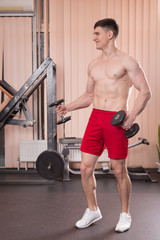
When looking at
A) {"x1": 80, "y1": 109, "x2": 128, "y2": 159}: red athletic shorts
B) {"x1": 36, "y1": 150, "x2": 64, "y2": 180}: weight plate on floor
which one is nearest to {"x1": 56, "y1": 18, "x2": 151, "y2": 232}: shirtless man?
{"x1": 80, "y1": 109, "x2": 128, "y2": 159}: red athletic shorts

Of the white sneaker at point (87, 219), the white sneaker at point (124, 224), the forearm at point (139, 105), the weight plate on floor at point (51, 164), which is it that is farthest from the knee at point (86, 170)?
the weight plate on floor at point (51, 164)

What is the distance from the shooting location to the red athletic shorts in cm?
203

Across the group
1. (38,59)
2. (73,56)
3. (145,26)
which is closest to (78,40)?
(73,56)

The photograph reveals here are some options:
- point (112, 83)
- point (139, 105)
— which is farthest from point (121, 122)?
point (112, 83)

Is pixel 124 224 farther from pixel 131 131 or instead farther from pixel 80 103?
pixel 80 103

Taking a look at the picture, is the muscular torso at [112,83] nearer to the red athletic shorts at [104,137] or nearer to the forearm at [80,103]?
the red athletic shorts at [104,137]

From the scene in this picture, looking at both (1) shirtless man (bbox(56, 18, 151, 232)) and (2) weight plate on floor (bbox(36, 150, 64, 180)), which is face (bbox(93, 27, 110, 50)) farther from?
(2) weight plate on floor (bbox(36, 150, 64, 180))

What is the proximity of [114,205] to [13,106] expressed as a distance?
1.72 m

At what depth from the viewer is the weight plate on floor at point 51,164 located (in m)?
2.95

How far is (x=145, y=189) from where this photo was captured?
3291mm

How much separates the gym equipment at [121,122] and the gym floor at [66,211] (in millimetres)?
730

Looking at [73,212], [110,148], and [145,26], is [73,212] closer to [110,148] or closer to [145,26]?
[110,148]

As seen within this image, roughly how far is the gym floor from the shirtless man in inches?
Answer: 4.8

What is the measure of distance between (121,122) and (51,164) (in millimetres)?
1323
